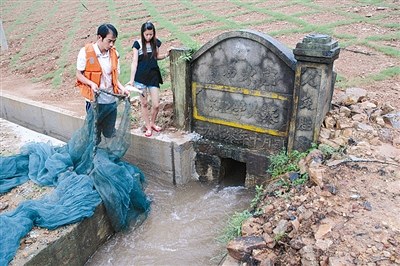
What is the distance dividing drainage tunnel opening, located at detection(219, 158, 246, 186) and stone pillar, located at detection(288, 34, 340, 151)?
54.0 inches

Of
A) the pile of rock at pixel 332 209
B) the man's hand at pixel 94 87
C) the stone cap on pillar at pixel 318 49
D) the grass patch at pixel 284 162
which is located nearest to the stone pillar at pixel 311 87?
the stone cap on pillar at pixel 318 49

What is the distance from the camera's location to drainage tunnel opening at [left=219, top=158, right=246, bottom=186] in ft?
20.6

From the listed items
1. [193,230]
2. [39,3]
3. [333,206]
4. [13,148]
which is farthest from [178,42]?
[39,3]

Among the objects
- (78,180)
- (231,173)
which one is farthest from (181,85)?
(78,180)

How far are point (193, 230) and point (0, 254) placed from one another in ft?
7.94

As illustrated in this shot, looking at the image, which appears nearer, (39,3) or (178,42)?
(178,42)

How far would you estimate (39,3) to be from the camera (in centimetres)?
1903

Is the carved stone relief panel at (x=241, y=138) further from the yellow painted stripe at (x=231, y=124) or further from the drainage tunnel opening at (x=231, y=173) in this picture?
the drainage tunnel opening at (x=231, y=173)

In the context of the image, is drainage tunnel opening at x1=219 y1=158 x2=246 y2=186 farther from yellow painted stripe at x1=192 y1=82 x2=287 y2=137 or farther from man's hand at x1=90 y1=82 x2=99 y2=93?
man's hand at x1=90 y1=82 x2=99 y2=93

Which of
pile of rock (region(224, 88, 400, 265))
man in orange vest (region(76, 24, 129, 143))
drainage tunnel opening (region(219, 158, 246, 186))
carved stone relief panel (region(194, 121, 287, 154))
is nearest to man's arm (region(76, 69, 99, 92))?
man in orange vest (region(76, 24, 129, 143))

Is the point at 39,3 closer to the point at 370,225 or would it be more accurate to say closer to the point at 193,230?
the point at 193,230

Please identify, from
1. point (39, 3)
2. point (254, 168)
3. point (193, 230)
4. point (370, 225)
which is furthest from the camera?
point (39, 3)

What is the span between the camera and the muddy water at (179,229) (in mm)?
4695

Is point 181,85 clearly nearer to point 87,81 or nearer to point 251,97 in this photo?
point 251,97
